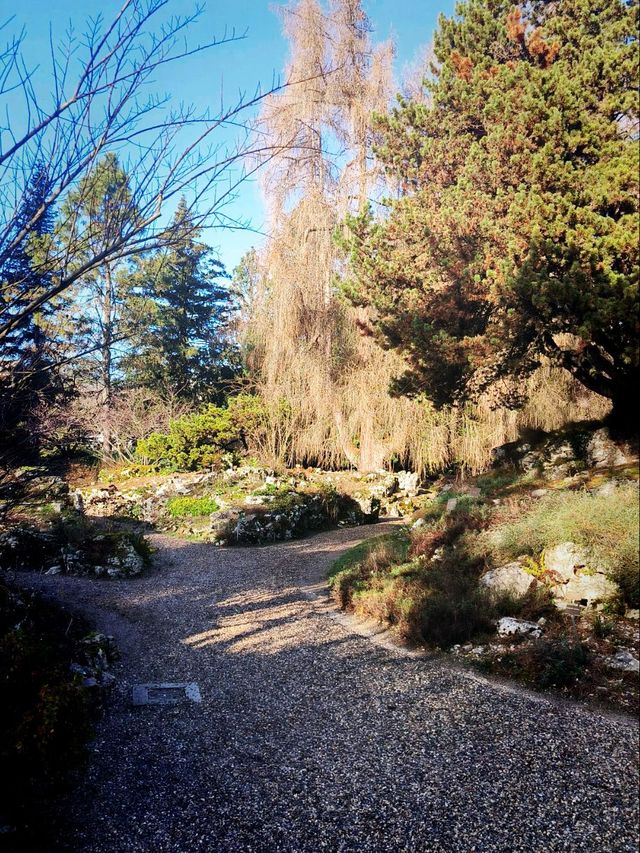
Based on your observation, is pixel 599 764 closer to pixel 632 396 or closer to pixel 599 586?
pixel 599 586

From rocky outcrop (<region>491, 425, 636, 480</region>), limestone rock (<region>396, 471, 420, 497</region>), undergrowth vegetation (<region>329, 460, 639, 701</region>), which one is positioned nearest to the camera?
undergrowth vegetation (<region>329, 460, 639, 701</region>)

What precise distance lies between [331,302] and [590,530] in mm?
10805

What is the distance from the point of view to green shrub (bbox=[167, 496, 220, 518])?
494 inches

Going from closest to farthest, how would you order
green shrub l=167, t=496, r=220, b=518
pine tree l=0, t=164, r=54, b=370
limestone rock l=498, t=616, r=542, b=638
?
pine tree l=0, t=164, r=54, b=370
limestone rock l=498, t=616, r=542, b=638
green shrub l=167, t=496, r=220, b=518

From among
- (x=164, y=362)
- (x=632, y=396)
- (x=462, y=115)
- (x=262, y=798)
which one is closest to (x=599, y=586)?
(x=632, y=396)

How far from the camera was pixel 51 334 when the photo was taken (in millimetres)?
3602

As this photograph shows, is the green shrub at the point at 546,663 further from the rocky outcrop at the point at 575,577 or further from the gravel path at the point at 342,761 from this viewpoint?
the rocky outcrop at the point at 575,577

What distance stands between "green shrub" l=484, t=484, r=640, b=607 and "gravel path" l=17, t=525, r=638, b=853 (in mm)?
972

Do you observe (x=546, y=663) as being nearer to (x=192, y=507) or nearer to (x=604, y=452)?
(x=604, y=452)

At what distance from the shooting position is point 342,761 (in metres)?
3.18

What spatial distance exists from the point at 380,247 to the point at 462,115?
2007 mm

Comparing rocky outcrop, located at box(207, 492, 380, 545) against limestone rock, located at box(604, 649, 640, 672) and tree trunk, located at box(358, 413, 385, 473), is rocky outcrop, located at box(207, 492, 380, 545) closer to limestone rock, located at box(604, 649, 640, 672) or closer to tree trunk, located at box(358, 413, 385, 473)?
tree trunk, located at box(358, 413, 385, 473)

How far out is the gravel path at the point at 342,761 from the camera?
251 cm

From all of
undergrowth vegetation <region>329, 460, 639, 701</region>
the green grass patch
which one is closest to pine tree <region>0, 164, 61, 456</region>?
undergrowth vegetation <region>329, 460, 639, 701</region>
